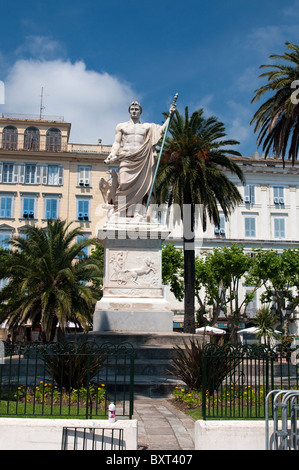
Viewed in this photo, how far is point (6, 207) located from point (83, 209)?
7.11m

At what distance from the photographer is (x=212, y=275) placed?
3856 cm

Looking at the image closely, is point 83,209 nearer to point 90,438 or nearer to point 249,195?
point 249,195

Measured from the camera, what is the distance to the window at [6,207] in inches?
1863

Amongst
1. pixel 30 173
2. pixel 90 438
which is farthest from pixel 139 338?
pixel 30 173

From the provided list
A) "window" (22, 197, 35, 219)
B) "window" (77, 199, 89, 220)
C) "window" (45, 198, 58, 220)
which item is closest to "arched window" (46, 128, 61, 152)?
"window" (45, 198, 58, 220)

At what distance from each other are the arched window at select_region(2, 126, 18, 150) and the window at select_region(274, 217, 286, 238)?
26.7 m

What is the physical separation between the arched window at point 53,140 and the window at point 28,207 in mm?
5426

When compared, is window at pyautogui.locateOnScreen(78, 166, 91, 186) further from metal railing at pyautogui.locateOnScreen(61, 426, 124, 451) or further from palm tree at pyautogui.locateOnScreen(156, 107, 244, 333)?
metal railing at pyautogui.locateOnScreen(61, 426, 124, 451)

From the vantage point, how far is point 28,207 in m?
47.8

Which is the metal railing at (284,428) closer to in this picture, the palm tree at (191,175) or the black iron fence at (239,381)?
the black iron fence at (239,381)

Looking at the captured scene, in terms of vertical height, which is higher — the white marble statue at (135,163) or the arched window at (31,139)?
the arched window at (31,139)

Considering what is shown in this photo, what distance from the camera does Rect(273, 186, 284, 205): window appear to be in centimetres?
5209

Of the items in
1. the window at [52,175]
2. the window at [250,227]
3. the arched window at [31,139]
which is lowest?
the window at [250,227]

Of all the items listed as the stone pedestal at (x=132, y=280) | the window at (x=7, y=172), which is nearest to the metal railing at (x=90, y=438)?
the stone pedestal at (x=132, y=280)
